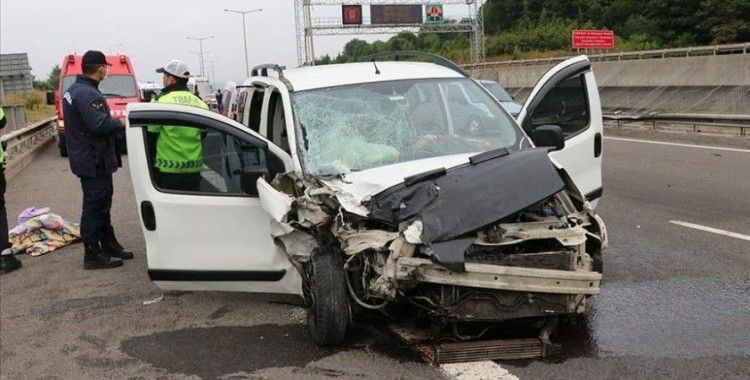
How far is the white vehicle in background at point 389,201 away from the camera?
12.1 feet

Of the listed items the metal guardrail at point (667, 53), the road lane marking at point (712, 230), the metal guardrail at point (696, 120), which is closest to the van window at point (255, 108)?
the road lane marking at point (712, 230)

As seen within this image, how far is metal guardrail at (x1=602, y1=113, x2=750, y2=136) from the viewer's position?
14312 mm

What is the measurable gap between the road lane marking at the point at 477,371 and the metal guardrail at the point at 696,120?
1234 cm

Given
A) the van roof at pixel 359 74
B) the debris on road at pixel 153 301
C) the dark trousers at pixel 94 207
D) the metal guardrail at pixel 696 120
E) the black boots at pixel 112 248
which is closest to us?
the van roof at pixel 359 74

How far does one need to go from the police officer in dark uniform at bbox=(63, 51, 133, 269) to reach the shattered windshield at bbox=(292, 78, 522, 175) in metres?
2.11

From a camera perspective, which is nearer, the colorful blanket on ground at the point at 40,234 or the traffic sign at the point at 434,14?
the colorful blanket on ground at the point at 40,234

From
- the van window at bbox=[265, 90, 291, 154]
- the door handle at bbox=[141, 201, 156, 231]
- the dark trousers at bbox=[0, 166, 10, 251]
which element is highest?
the van window at bbox=[265, 90, 291, 154]

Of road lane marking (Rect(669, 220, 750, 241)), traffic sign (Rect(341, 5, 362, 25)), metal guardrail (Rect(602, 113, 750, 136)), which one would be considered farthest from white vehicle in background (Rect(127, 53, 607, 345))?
traffic sign (Rect(341, 5, 362, 25))

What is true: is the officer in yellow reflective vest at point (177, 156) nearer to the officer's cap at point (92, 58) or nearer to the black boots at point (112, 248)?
the officer's cap at point (92, 58)

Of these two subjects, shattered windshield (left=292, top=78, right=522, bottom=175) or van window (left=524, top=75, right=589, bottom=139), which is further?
van window (left=524, top=75, right=589, bottom=139)

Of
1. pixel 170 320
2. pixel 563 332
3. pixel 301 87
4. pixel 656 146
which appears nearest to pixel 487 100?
pixel 301 87

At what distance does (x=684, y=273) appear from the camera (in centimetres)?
554

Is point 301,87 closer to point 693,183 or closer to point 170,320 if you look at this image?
point 170,320

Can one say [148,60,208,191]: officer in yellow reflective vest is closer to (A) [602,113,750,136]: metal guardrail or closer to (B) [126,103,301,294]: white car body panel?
(B) [126,103,301,294]: white car body panel
